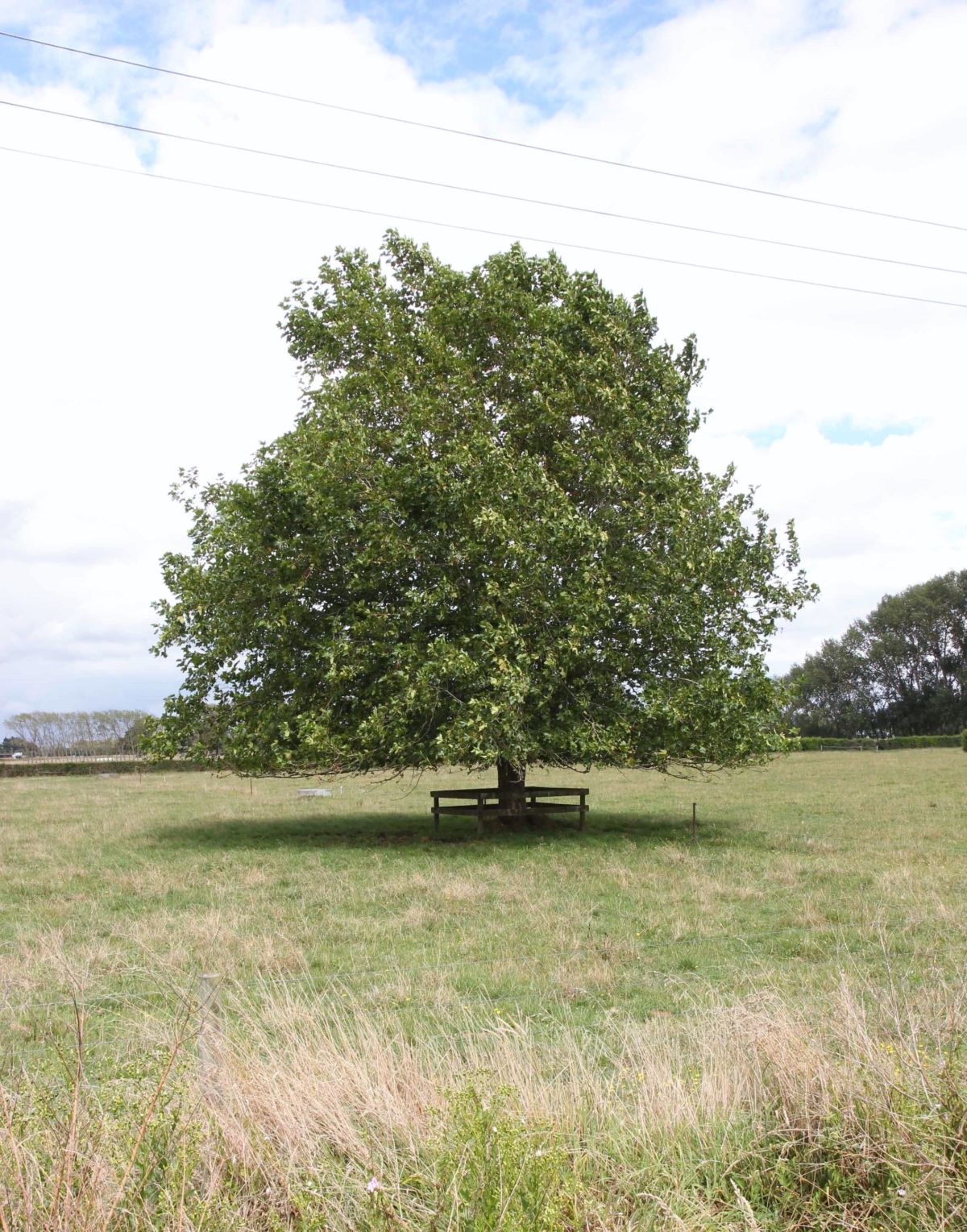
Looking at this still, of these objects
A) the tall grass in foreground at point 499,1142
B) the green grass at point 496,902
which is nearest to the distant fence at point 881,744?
the green grass at point 496,902

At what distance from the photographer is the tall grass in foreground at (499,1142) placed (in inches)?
165

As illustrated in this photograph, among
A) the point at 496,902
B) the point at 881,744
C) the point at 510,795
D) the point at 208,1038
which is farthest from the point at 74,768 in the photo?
the point at 881,744

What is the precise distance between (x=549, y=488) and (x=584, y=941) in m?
11.2

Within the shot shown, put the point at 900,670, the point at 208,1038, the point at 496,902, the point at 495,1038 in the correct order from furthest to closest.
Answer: the point at 900,670, the point at 496,902, the point at 495,1038, the point at 208,1038

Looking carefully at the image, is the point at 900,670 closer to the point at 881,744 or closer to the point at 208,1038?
the point at 881,744

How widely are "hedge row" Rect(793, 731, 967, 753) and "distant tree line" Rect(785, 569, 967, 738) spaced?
17157 millimetres

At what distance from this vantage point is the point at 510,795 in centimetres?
2414

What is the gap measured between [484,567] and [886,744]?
3298 inches

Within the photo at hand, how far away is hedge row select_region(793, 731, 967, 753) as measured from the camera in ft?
289

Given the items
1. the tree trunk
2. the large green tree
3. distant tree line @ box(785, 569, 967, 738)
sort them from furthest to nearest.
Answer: distant tree line @ box(785, 569, 967, 738) → the tree trunk → the large green tree

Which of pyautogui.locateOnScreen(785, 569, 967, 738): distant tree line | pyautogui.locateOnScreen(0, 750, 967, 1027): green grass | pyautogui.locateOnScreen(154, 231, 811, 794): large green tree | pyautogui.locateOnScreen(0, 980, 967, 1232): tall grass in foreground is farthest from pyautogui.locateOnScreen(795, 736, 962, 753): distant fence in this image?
pyautogui.locateOnScreen(0, 980, 967, 1232): tall grass in foreground

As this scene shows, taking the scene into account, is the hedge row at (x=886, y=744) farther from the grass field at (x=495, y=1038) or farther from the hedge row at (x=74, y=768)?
the grass field at (x=495, y=1038)

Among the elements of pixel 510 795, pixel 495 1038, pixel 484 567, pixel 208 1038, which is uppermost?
pixel 484 567

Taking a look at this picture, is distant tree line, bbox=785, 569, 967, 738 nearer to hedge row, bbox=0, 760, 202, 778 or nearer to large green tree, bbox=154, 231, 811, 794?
hedge row, bbox=0, 760, 202, 778
